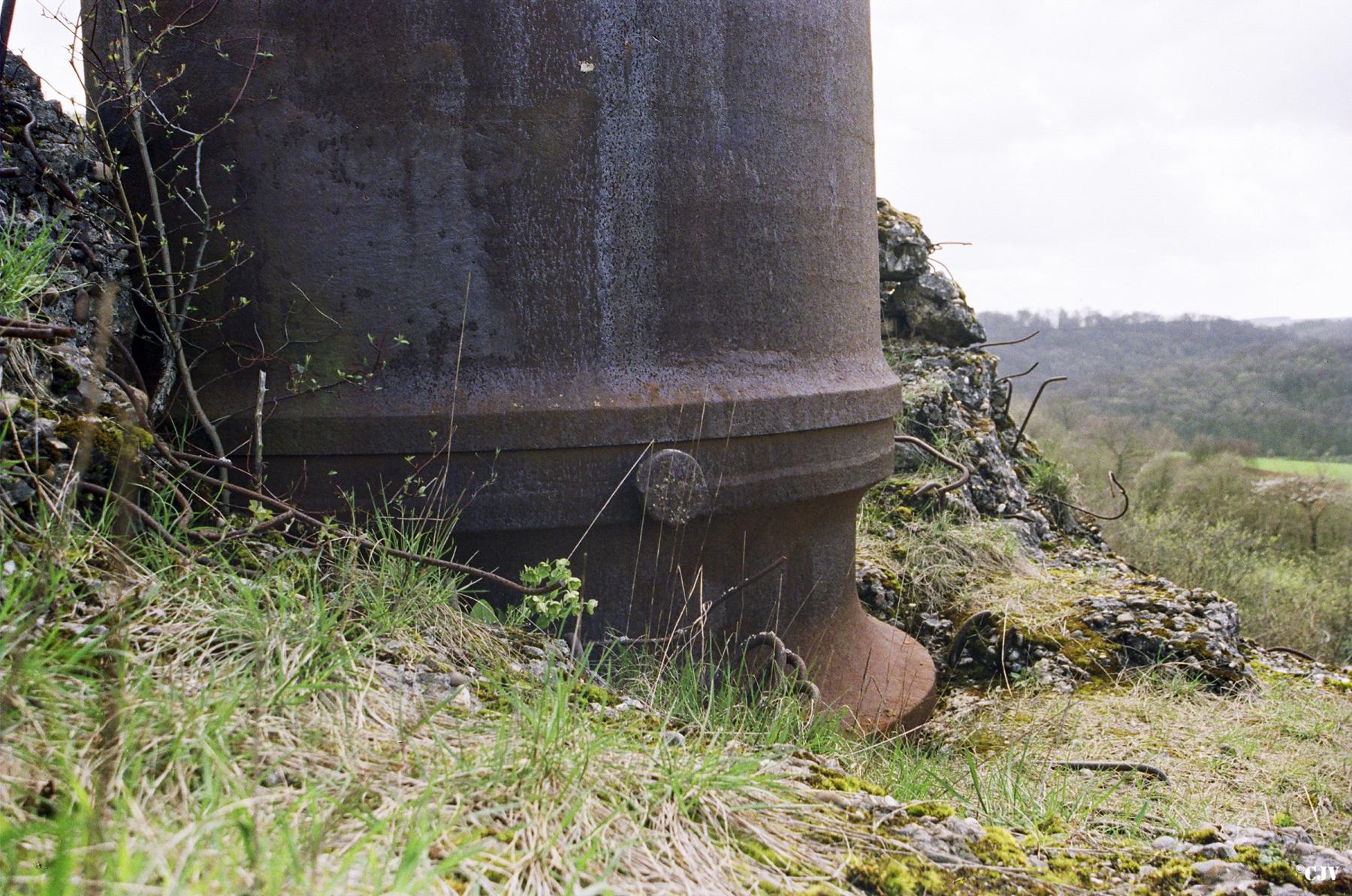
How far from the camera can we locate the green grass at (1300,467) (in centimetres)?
1609

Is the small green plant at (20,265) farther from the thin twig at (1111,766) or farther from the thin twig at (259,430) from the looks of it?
the thin twig at (1111,766)

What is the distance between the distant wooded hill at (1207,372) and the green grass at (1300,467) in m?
2.27

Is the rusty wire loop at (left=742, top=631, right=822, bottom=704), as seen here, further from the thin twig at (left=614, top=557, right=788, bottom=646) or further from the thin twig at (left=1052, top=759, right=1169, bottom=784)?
the thin twig at (left=1052, top=759, right=1169, bottom=784)

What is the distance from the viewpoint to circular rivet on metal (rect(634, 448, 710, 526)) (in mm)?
2252

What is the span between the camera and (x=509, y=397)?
2.20 m

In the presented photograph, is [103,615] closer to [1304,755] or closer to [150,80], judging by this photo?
[150,80]

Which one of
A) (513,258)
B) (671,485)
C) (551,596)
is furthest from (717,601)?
(513,258)

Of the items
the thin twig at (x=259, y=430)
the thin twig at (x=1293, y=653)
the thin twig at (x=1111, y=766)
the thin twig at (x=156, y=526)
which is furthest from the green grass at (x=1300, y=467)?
the thin twig at (x=156, y=526)

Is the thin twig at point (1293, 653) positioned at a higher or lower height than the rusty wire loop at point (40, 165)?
lower

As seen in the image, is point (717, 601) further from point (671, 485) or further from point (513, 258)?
point (513, 258)

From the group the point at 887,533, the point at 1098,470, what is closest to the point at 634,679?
the point at 887,533

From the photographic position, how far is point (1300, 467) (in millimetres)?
18531

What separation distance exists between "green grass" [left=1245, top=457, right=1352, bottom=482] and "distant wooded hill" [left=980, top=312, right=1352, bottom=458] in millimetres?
2267

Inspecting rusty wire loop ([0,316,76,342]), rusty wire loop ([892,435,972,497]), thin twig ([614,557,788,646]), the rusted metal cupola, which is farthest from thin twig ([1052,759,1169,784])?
rusty wire loop ([0,316,76,342])
